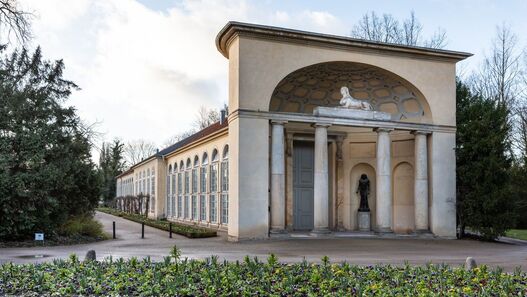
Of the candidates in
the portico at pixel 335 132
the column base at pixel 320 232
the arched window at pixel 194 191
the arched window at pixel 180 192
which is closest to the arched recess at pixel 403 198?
the portico at pixel 335 132

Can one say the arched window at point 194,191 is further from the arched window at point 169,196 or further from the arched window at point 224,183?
the arched window at point 169,196

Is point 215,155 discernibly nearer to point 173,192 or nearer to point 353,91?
point 353,91

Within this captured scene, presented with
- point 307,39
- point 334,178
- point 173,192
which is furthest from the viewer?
point 173,192

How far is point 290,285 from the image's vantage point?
7879mm

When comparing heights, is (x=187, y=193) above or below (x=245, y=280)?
above

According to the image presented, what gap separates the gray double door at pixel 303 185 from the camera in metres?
23.7

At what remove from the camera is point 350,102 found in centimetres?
2153

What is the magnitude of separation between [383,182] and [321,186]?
2918mm

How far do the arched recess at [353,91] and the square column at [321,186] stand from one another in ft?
8.17

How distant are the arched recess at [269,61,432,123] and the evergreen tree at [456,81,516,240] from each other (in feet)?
6.60

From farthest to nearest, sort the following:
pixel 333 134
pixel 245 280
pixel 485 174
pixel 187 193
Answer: pixel 187 193 → pixel 333 134 → pixel 485 174 → pixel 245 280

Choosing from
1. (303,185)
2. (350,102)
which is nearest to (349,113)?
(350,102)

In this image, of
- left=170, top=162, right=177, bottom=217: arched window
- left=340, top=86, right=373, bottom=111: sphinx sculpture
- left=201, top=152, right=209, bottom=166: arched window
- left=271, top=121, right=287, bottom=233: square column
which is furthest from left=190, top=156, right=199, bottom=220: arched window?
left=340, top=86, right=373, bottom=111: sphinx sculpture

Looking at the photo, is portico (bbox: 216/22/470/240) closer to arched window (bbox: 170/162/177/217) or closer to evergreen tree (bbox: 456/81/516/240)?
evergreen tree (bbox: 456/81/516/240)
